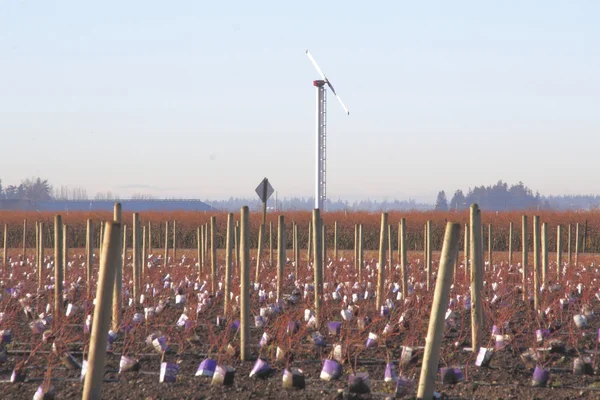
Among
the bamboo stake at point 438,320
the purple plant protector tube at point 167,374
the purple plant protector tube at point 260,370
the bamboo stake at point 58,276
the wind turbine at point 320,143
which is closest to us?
the bamboo stake at point 438,320

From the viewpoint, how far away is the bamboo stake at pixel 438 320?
14.9ft

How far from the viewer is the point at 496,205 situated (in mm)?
123625

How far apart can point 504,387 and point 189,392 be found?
213 centimetres

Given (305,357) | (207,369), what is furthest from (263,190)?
A: (207,369)

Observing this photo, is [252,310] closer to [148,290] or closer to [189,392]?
[148,290]

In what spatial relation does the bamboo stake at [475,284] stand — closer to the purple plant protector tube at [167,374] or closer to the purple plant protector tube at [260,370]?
the purple plant protector tube at [260,370]

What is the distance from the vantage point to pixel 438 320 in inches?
179

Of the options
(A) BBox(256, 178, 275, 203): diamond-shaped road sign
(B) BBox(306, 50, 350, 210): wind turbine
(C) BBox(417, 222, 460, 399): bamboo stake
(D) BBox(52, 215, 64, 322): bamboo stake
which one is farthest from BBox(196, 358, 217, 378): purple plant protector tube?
(B) BBox(306, 50, 350, 210): wind turbine

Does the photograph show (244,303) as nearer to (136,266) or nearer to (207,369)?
(207,369)

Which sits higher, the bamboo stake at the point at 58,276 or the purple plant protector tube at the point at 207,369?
the bamboo stake at the point at 58,276

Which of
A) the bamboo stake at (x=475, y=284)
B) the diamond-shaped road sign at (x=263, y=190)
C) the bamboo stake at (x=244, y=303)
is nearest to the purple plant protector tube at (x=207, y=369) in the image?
the bamboo stake at (x=244, y=303)

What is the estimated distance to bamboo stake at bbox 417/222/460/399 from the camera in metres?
4.54

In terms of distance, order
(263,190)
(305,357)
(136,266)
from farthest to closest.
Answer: (263,190) < (136,266) < (305,357)

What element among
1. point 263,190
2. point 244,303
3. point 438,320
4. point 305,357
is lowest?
point 305,357
